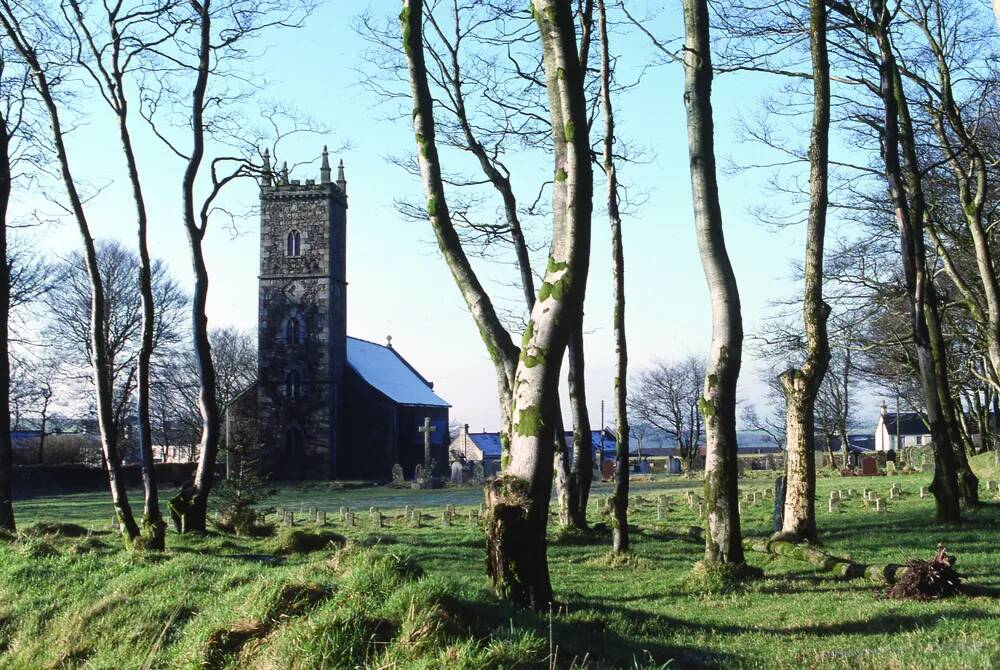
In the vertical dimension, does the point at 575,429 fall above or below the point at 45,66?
below

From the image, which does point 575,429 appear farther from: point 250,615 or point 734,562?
point 250,615

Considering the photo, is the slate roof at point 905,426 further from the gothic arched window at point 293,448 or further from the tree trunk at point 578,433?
the tree trunk at point 578,433

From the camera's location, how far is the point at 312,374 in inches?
2359

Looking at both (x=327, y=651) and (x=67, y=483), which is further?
(x=67, y=483)

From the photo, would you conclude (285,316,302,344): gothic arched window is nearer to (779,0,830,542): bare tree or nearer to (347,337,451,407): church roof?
(347,337,451,407): church roof

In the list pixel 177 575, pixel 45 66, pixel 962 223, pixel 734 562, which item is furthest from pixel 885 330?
pixel 177 575

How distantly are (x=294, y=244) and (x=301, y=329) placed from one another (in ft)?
16.8

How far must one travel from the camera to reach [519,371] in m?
8.73

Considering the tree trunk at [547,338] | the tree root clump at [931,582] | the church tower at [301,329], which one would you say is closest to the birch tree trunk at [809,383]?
the tree root clump at [931,582]

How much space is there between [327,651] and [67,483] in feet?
150

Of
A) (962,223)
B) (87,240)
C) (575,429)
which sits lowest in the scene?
(575,429)

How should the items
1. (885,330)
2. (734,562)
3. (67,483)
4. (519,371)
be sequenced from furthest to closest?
(67,483), (885,330), (734,562), (519,371)

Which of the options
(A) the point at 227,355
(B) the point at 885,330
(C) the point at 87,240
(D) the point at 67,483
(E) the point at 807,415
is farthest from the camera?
(A) the point at 227,355

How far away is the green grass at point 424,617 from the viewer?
20.2 feet
